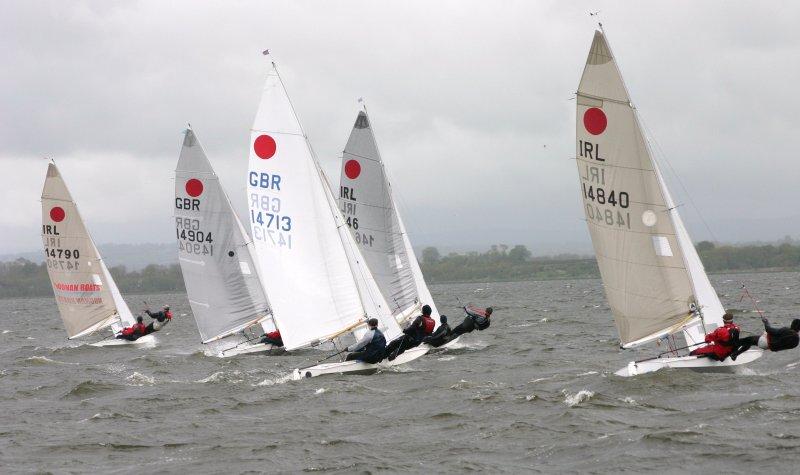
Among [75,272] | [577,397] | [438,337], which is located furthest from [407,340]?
[75,272]

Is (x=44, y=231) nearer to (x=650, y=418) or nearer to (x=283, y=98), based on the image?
(x=283, y=98)

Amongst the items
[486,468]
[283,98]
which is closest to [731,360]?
[486,468]

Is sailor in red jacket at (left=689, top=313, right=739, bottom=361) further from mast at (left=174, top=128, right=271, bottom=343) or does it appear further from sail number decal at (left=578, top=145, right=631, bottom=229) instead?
mast at (left=174, top=128, right=271, bottom=343)

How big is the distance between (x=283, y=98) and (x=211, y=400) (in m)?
6.26

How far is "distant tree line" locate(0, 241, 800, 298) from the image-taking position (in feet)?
386

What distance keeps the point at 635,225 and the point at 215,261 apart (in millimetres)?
13774

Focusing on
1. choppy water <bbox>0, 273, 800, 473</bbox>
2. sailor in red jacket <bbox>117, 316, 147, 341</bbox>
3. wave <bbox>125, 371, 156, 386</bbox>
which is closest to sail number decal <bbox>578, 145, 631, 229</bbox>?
choppy water <bbox>0, 273, 800, 473</bbox>

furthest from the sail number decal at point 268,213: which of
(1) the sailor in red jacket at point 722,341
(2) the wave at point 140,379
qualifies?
(1) the sailor in red jacket at point 722,341

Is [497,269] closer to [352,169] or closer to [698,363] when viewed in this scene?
[352,169]

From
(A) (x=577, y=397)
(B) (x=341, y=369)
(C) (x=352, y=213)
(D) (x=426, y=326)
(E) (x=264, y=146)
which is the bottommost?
(A) (x=577, y=397)

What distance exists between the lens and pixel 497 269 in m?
136

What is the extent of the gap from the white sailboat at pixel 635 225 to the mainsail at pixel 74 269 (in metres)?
18.9

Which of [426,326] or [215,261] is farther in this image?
[215,261]

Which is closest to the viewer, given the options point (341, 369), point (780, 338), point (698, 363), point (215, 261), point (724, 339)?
point (780, 338)
